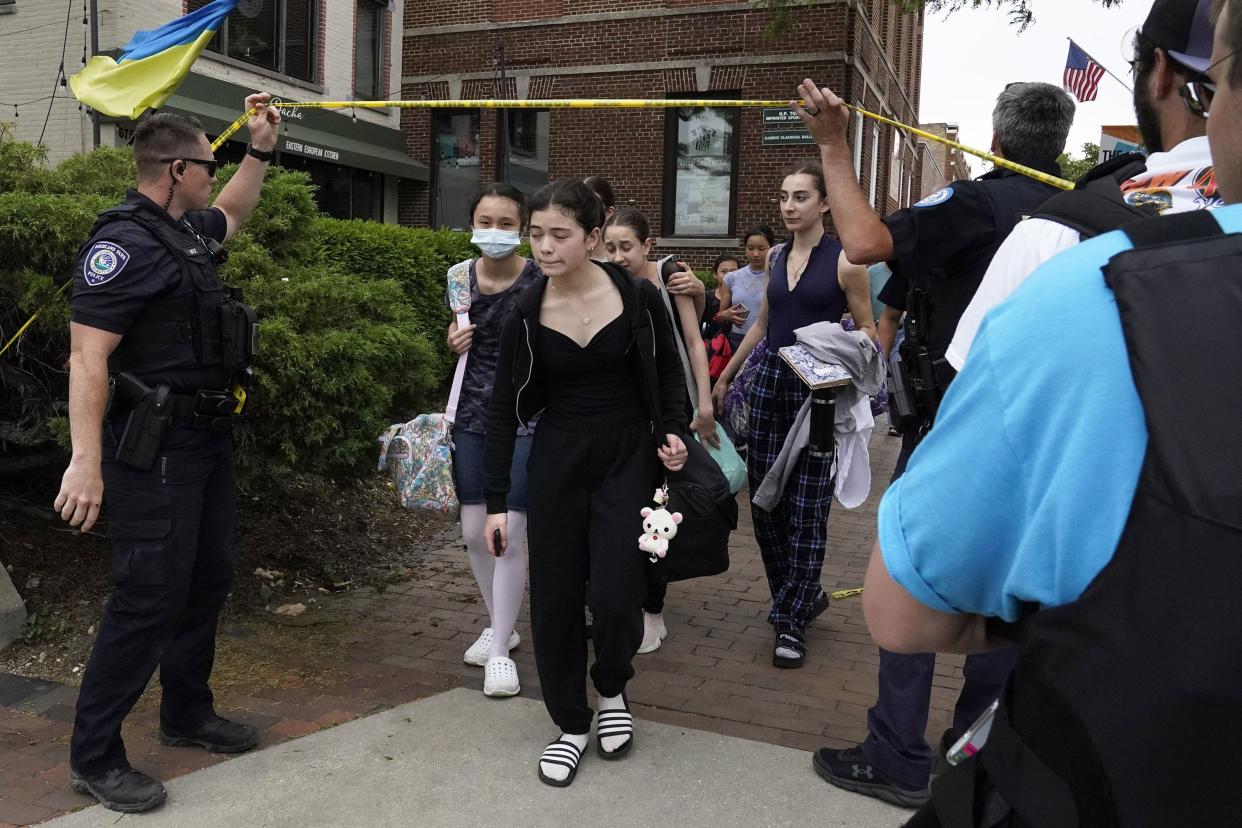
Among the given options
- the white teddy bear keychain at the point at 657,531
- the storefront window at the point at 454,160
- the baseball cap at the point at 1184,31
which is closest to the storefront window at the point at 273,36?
the storefront window at the point at 454,160

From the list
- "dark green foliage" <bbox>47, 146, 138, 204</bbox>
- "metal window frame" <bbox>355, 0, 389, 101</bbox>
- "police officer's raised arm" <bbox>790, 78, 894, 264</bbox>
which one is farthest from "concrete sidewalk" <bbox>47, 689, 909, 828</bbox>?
"metal window frame" <bbox>355, 0, 389, 101</bbox>

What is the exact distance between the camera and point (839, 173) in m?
2.90

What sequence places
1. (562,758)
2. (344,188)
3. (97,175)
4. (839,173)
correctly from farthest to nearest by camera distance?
(344,188), (97,175), (562,758), (839,173)

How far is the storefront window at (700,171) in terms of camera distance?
18094 mm

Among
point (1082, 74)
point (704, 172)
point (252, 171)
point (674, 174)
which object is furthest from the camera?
point (674, 174)

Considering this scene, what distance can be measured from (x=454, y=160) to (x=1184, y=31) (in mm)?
18985

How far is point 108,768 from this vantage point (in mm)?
3242

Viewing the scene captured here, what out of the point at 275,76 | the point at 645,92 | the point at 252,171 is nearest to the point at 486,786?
the point at 252,171

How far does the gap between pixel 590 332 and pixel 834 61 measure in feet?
49.5

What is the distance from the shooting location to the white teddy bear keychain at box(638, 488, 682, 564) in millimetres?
3520

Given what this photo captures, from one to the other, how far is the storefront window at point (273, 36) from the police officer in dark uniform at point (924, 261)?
14.1 meters

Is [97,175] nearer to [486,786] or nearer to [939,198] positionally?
[486,786]

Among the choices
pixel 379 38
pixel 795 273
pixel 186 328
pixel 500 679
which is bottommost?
pixel 500 679

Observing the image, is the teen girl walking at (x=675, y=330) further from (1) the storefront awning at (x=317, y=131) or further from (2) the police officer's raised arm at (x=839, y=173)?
(1) the storefront awning at (x=317, y=131)
